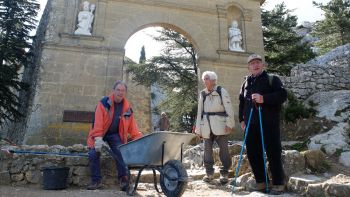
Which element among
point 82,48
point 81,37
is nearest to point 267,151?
point 82,48

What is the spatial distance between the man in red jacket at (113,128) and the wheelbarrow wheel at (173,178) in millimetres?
851

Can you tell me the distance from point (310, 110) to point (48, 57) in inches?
297

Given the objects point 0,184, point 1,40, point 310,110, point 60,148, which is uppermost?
point 1,40

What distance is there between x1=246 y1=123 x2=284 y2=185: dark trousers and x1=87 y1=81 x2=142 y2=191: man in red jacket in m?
1.83

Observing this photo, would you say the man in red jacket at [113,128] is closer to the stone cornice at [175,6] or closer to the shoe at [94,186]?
the shoe at [94,186]

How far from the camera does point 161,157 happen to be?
416cm

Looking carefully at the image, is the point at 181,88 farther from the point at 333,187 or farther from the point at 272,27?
the point at 333,187

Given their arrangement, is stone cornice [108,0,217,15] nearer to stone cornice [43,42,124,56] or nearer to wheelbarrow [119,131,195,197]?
stone cornice [43,42,124,56]

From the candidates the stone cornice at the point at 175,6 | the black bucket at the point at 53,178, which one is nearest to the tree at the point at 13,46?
the stone cornice at the point at 175,6

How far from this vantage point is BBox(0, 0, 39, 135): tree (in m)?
9.54

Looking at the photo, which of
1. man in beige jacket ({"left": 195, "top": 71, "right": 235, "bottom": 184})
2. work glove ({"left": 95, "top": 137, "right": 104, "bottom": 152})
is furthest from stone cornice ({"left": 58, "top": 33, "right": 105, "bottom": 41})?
work glove ({"left": 95, "top": 137, "right": 104, "bottom": 152})

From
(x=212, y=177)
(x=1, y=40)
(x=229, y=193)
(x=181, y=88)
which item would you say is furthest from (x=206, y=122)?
(x=181, y=88)

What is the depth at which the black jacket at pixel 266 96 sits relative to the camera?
401cm

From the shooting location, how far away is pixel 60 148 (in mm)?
5402
